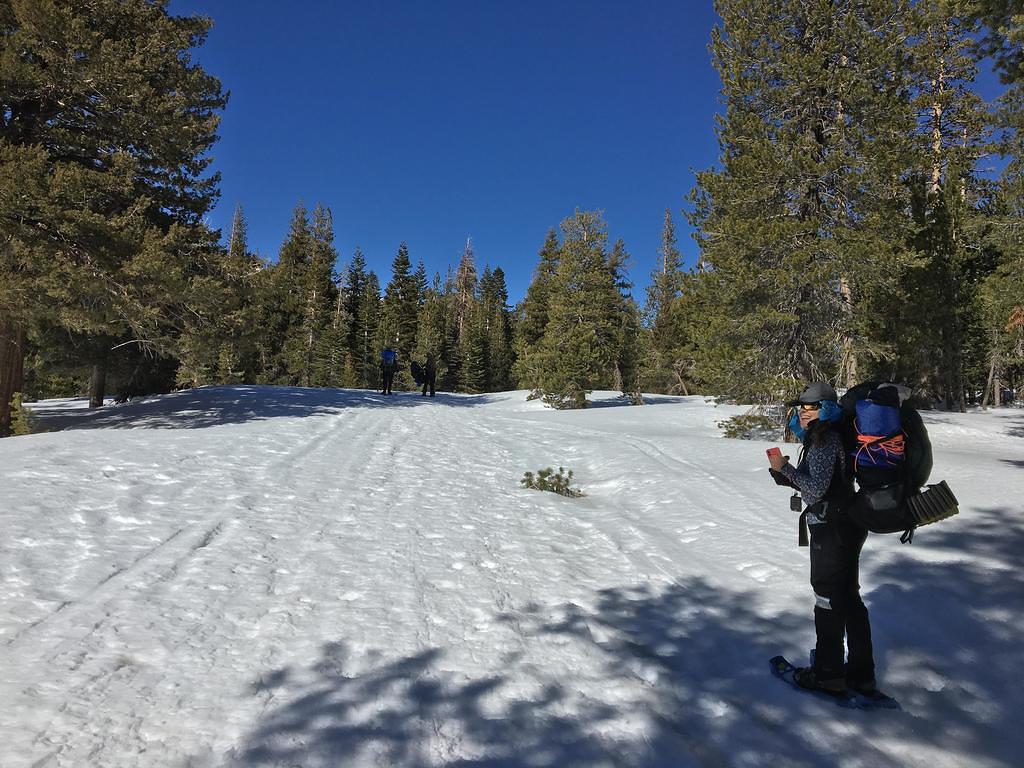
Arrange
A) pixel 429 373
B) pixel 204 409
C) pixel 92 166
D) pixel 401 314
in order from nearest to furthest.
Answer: pixel 92 166
pixel 204 409
pixel 429 373
pixel 401 314

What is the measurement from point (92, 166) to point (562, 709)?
14822 mm

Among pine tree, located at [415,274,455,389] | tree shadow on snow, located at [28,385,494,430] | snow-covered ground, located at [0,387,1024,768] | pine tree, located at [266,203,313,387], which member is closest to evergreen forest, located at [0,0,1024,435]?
tree shadow on snow, located at [28,385,494,430]

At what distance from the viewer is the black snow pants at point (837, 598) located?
10.1 feet

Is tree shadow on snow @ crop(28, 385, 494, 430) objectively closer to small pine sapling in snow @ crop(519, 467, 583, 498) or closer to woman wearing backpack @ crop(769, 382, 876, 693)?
small pine sapling in snow @ crop(519, 467, 583, 498)

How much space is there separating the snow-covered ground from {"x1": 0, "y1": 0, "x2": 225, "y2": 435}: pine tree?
361cm

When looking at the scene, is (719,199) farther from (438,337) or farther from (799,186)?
(438,337)

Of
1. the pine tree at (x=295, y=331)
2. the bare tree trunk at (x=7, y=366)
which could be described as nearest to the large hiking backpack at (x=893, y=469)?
the bare tree trunk at (x=7, y=366)

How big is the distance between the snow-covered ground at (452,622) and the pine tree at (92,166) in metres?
3.61

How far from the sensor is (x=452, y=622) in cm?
380

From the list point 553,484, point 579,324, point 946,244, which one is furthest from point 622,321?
point 553,484

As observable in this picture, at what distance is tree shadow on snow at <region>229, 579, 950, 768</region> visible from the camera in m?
2.52

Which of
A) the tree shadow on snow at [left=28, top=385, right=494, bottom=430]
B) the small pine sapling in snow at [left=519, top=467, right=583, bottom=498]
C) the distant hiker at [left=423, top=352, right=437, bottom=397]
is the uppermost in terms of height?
the distant hiker at [left=423, top=352, right=437, bottom=397]

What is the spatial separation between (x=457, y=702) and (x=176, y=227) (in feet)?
41.8

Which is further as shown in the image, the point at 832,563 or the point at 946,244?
the point at 946,244
